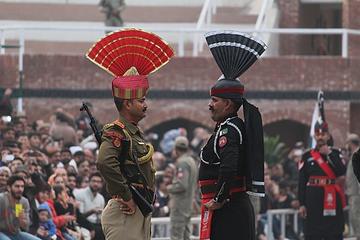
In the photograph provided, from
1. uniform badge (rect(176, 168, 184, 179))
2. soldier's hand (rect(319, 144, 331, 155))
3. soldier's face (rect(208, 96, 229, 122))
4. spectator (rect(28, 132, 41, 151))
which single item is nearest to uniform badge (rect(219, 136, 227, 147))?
soldier's face (rect(208, 96, 229, 122))

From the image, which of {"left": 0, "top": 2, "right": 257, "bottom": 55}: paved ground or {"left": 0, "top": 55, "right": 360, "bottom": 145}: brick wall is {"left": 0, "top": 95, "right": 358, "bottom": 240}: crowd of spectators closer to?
{"left": 0, "top": 55, "right": 360, "bottom": 145}: brick wall

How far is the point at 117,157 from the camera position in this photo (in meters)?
13.7

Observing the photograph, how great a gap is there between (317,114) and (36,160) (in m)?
5.24

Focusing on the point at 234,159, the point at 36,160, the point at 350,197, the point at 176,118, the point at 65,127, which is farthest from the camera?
the point at 176,118

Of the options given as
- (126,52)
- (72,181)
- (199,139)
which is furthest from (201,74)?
(126,52)

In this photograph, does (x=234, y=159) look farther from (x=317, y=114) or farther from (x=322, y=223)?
(x=317, y=114)

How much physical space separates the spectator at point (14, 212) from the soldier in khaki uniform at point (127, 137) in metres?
3.65

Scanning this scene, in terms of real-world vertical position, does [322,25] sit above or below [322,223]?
above

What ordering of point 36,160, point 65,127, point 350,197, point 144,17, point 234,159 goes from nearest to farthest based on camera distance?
point 234,159, point 36,160, point 350,197, point 65,127, point 144,17

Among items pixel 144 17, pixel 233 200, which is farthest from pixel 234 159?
pixel 144 17

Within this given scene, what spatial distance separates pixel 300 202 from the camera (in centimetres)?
2202

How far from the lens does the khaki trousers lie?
1377 cm

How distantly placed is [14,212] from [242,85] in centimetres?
438

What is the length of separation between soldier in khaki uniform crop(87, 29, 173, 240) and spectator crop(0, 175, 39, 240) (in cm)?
365
